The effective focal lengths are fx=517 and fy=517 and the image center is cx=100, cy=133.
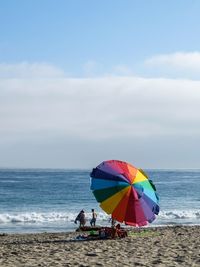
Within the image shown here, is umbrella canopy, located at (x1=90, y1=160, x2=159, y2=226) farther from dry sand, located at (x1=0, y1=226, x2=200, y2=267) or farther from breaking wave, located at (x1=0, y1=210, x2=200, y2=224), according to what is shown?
breaking wave, located at (x1=0, y1=210, x2=200, y2=224)

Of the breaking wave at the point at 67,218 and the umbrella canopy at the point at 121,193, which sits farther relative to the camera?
the breaking wave at the point at 67,218

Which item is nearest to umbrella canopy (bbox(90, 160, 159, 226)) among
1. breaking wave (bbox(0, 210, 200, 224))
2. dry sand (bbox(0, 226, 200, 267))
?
dry sand (bbox(0, 226, 200, 267))

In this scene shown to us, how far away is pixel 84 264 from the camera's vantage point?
12.0 meters

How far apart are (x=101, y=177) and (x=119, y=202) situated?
3.35 feet

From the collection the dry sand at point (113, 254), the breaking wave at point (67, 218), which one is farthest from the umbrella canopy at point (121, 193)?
the breaking wave at point (67, 218)

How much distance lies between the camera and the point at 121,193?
56.4ft

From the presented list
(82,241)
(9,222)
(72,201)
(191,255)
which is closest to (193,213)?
(9,222)

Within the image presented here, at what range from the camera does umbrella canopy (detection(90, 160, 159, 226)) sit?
1714 cm

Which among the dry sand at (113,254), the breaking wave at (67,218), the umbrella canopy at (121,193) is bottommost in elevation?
the breaking wave at (67,218)

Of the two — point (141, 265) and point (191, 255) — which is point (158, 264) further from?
point (191, 255)

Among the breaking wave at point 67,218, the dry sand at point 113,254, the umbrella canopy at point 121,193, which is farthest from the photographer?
the breaking wave at point 67,218

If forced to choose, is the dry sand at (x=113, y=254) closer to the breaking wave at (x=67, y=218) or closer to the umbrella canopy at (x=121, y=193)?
the umbrella canopy at (x=121, y=193)

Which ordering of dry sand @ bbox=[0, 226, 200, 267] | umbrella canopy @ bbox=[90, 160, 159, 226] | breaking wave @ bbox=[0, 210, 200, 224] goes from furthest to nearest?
breaking wave @ bbox=[0, 210, 200, 224]
umbrella canopy @ bbox=[90, 160, 159, 226]
dry sand @ bbox=[0, 226, 200, 267]

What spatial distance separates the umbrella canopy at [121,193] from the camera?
17141 millimetres
